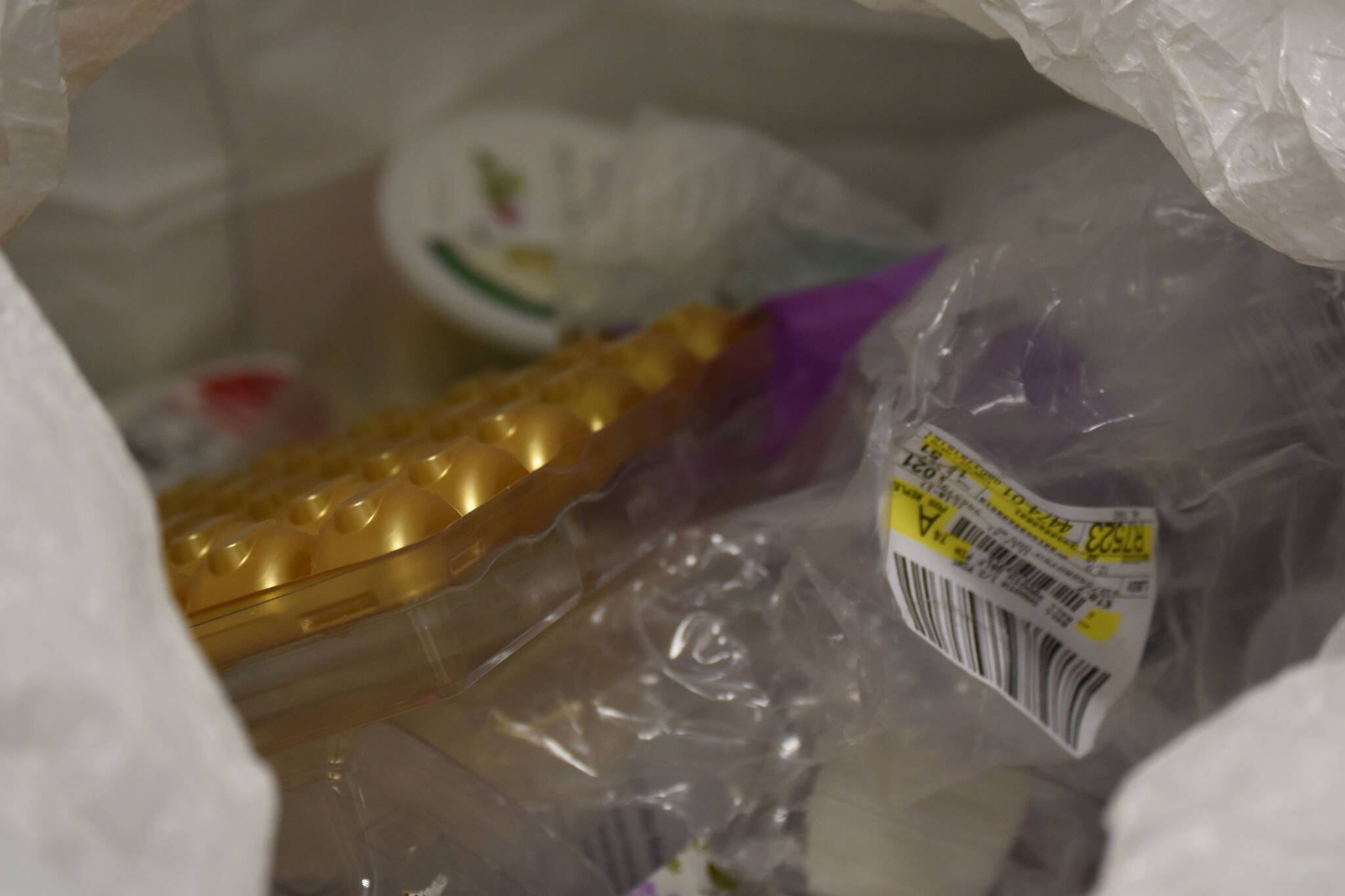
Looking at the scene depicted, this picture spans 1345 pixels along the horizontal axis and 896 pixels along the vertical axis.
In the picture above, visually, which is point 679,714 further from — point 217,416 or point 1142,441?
point 217,416

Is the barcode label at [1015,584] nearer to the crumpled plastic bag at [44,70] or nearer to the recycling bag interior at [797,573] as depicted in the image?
the recycling bag interior at [797,573]

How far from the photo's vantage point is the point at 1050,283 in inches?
12.8

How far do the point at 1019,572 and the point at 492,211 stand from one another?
47 cm

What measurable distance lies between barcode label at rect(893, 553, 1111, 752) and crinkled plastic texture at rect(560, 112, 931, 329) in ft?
0.78

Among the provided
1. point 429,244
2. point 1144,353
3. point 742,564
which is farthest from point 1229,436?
point 429,244

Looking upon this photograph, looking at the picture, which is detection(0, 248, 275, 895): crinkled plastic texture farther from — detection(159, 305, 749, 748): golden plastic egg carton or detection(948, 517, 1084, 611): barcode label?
detection(948, 517, 1084, 611): barcode label

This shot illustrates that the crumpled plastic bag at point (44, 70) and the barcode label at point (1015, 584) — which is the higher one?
the crumpled plastic bag at point (44, 70)

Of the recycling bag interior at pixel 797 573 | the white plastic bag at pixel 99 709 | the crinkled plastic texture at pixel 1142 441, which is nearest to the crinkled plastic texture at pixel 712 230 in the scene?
the recycling bag interior at pixel 797 573

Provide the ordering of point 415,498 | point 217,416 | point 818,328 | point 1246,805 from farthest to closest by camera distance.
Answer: point 217,416, point 818,328, point 415,498, point 1246,805

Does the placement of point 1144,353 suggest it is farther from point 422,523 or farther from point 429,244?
point 429,244

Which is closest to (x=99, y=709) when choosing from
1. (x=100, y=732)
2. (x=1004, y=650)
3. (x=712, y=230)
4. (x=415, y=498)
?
(x=100, y=732)

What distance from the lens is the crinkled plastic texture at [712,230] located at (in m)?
0.50

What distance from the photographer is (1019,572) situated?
29cm

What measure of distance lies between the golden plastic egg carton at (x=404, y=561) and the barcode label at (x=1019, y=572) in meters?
0.11
